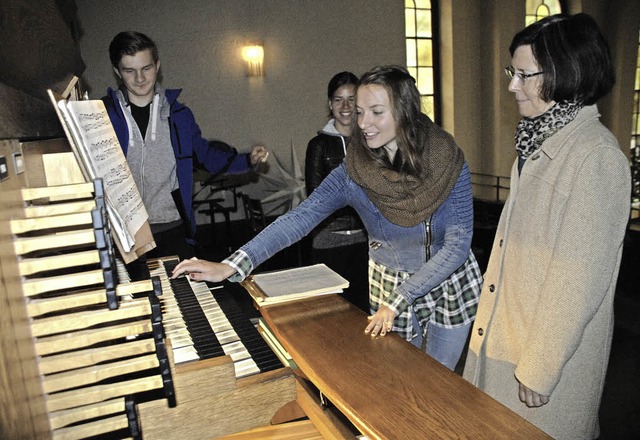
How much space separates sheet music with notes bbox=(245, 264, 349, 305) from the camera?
1.86 metres

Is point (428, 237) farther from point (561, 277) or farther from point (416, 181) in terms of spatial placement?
point (561, 277)

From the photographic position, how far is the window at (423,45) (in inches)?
408

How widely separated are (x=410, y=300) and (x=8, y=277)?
4.45 feet

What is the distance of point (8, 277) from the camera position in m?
0.88

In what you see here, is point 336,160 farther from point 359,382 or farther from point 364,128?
point 359,382

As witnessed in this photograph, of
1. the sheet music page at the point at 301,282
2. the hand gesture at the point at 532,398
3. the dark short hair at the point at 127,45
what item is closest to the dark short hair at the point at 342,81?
the dark short hair at the point at 127,45

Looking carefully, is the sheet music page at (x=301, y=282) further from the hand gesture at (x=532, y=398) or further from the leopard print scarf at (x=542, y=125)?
the leopard print scarf at (x=542, y=125)

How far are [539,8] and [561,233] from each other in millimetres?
11274

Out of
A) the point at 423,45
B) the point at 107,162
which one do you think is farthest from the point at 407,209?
the point at 423,45

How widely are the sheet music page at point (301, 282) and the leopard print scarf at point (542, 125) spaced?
33.2 inches

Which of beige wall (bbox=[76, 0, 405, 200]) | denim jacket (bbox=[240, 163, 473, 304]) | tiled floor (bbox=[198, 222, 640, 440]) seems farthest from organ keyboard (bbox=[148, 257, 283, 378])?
beige wall (bbox=[76, 0, 405, 200])

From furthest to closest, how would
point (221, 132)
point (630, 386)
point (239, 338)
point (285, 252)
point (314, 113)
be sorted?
point (314, 113), point (221, 132), point (285, 252), point (630, 386), point (239, 338)

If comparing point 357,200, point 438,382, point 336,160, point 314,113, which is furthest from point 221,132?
point 438,382

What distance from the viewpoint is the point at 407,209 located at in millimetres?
2135
